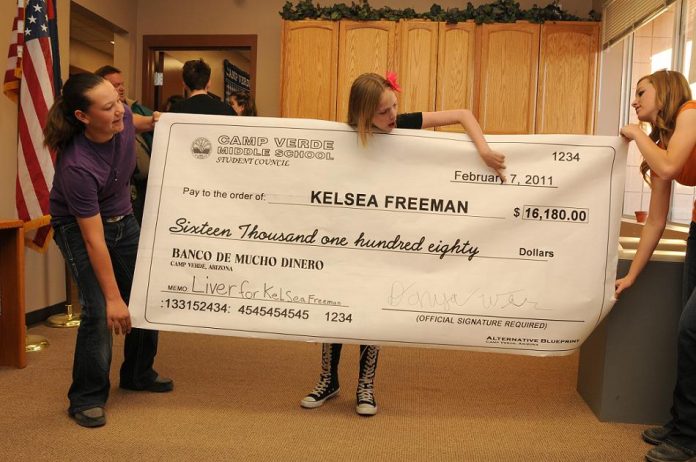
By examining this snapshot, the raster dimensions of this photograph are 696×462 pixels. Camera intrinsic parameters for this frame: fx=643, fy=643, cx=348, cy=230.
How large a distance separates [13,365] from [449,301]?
2109 millimetres

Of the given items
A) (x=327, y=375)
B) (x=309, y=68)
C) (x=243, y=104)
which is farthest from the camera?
(x=309, y=68)

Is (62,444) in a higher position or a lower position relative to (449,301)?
lower

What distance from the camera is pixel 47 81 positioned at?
3479 mm

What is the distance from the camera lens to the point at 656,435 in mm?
2244

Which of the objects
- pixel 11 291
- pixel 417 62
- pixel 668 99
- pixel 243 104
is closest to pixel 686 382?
pixel 668 99

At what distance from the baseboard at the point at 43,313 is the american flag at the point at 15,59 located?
51.6 inches

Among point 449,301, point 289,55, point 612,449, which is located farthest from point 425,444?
point 289,55

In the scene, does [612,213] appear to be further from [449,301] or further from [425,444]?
[425,444]

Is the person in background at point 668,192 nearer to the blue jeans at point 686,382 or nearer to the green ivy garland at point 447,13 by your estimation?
the blue jeans at point 686,382

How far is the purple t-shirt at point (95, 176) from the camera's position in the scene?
2.13 meters

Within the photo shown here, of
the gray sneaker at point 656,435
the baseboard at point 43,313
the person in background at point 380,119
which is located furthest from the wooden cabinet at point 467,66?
the gray sneaker at point 656,435

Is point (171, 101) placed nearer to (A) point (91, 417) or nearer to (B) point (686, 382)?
(A) point (91, 417)
